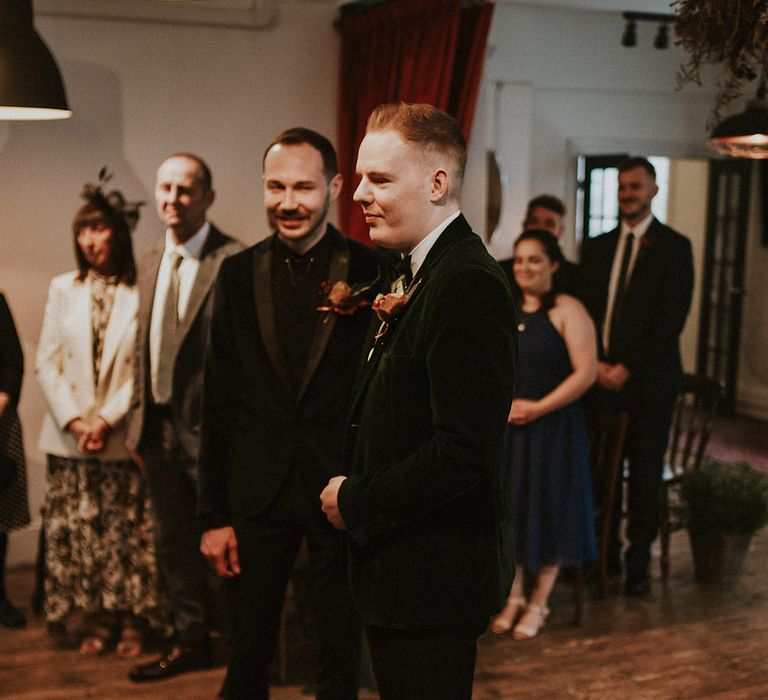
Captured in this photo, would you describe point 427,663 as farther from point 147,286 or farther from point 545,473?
point 545,473

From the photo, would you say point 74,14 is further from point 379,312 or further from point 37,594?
point 379,312

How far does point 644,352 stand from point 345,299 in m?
2.42

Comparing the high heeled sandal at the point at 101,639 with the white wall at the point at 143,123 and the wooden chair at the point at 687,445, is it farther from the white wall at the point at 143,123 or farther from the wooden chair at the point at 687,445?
the wooden chair at the point at 687,445

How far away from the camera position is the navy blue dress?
420 cm

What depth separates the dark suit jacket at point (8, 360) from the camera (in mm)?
4113

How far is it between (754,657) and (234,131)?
327 centimetres

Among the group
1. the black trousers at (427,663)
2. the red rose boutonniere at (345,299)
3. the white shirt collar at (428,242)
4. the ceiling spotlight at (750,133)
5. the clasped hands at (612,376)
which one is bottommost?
the black trousers at (427,663)

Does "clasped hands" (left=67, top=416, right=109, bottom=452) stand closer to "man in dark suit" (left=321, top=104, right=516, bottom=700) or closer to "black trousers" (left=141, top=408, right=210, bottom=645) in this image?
"black trousers" (left=141, top=408, right=210, bottom=645)

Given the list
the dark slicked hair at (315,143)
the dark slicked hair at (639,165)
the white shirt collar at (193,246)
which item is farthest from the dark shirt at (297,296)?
the dark slicked hair at (639,165)

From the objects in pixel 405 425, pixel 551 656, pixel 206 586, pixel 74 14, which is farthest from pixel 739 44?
pixel 74 14

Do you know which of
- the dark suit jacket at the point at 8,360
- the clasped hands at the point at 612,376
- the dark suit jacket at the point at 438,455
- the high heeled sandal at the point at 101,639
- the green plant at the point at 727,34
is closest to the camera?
the dark suit jacket at the point at 438,455

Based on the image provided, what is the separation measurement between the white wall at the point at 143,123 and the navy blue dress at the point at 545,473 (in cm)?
176

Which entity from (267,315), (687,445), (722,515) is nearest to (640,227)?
(687,445)

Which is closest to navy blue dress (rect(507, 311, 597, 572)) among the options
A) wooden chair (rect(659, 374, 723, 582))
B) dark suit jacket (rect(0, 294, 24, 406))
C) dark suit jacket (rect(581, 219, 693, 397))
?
dark suit jacket (rect(581, 219, 693, 397))
